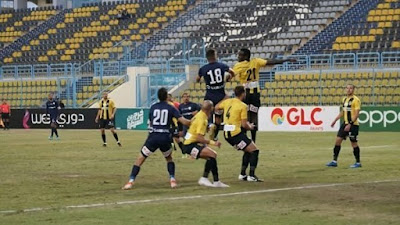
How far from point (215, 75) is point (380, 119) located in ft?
76.9

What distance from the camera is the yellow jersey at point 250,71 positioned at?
61.2ft

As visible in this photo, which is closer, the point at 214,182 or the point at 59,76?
the point at 214,182

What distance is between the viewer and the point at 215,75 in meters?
18.6

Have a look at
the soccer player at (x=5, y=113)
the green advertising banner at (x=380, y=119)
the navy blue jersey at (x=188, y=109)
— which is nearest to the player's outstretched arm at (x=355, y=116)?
the navy blue jersey at (x=188, y=109)

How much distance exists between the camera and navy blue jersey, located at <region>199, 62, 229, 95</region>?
1853 centimetres

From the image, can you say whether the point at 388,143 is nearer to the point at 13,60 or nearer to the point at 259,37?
the point at 259,37

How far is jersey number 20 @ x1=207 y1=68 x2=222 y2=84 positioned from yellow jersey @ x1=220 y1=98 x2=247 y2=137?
4.59 ft

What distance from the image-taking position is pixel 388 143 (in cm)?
3022

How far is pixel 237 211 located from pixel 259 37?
4061cm

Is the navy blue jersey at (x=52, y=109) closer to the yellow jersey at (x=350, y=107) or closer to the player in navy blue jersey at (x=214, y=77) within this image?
the yellow jersey at (x=350, y=107)

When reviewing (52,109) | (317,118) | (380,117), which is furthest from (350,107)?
(317,118)

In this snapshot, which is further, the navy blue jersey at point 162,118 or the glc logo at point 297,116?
the glc logo at point 297,116

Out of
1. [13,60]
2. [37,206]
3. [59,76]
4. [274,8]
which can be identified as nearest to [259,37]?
[274,8]

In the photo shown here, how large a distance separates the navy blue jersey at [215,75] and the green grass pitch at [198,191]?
1.86 meters
